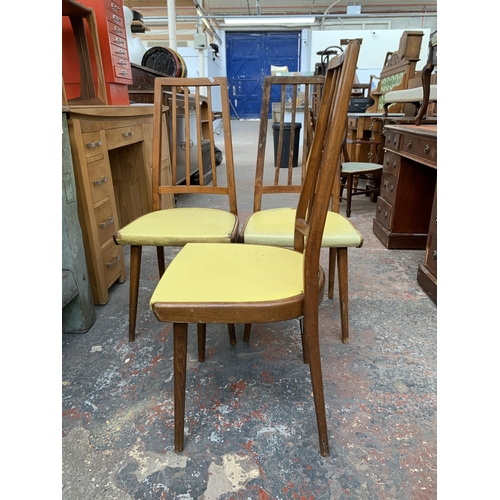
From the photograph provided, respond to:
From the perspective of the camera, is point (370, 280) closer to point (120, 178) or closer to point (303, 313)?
point (303, 313)

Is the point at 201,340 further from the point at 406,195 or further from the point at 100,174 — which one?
the point at 406,195

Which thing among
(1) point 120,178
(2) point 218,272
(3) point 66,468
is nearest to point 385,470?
(2) point 218,272

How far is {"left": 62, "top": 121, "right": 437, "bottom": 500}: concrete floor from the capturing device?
101cm

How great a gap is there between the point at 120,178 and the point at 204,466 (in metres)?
2.11

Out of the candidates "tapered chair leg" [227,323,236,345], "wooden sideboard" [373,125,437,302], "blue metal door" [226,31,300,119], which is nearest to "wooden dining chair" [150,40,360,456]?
"tapered chair leg" [227,323,236,345]

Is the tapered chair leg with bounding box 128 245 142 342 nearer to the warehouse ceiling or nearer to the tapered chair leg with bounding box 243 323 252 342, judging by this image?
the tapered chair leg with bounding box 243 323 252 342

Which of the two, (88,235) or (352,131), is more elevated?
(352,131)

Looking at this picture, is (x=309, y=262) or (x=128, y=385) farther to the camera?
(x=128, y=385)

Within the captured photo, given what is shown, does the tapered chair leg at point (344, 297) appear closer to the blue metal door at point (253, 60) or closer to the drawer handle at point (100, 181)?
the drawer handle at point (100, 181)

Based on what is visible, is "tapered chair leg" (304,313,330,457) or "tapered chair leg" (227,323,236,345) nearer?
"tapered chair leg" (304,313,330,457)

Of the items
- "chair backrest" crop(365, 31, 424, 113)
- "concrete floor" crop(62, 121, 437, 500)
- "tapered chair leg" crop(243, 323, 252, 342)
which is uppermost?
"chair backrest" crop(365, 31, 424, 113)

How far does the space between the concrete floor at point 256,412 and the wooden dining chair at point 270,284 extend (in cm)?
10

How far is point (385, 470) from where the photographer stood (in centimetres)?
104

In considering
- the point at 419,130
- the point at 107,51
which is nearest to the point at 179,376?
the point at 419,130
